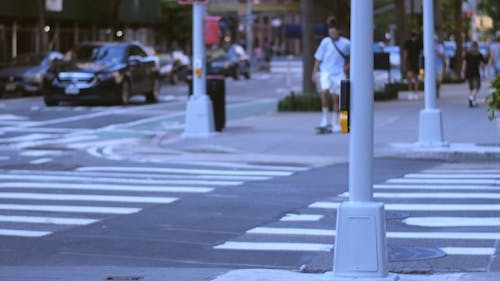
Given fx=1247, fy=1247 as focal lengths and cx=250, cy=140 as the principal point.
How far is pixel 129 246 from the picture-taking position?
10.9 meters

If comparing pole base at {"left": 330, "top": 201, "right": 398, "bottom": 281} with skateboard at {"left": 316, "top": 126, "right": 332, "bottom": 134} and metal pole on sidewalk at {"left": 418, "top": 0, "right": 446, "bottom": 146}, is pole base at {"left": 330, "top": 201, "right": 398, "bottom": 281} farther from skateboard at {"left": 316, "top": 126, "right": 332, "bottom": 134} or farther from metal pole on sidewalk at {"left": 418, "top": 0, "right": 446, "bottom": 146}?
skateboard at {"left": 316, "top": 126, "right": 332, "bottom": 134}

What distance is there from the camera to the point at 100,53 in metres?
33.7

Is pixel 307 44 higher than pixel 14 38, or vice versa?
pixel 14 38

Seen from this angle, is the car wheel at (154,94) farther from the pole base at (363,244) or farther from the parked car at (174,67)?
the pole base at (363,244)

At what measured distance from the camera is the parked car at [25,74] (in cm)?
3825

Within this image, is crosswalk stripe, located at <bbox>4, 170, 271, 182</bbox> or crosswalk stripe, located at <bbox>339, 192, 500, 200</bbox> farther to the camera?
crosswalk stripe, located at <bbox>4, 170, 271, 182</bbox>

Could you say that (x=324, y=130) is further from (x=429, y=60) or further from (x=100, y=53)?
(x=100, y=53)

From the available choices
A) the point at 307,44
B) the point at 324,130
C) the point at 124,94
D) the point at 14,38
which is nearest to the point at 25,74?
the point at 124,94

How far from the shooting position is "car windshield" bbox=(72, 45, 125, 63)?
3334 cm

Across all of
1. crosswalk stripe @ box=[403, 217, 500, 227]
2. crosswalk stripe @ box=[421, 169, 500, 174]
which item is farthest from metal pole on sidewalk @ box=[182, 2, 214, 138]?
crosswalk stripe @ box=[403, 217, 500, 227]

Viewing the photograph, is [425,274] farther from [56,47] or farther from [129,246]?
[56,47]

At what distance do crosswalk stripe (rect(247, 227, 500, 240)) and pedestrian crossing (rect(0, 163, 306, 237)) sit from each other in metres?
1.86

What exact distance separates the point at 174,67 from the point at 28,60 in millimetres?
13090

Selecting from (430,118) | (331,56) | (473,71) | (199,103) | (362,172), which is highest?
(331,56)
